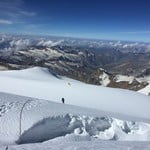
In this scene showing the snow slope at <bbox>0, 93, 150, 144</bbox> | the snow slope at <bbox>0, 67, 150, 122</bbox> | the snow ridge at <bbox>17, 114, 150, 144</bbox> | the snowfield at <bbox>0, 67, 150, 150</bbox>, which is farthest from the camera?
the snow slope at <bbox>0, 67, 150, 122</bbox>

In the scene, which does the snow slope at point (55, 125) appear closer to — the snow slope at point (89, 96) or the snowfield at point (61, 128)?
the snowfield at point (61, 128)

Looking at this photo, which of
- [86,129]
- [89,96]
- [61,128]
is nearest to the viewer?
[61,128]

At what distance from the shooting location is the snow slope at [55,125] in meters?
17.5

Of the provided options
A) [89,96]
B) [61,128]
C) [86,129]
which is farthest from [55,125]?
[89,96]

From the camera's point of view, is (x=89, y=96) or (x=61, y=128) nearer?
(x=61, y=128)

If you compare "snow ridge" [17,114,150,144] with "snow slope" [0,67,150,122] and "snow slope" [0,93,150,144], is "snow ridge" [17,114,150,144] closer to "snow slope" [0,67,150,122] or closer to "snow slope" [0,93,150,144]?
"snow slope" [0,93,150,144]

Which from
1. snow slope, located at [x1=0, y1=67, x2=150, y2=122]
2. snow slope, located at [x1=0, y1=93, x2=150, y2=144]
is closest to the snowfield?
snow slope, located at [x1=0, y1=93, x2=150, y2=144]

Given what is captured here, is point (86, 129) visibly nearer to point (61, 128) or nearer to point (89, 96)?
point (61, 128)

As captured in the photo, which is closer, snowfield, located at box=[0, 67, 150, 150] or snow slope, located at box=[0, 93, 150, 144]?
snowfield, located at box=[0, 67, 150, 150]

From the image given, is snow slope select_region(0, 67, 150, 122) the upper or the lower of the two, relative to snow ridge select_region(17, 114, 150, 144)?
lower

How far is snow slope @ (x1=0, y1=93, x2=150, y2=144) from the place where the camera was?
17.5 metres

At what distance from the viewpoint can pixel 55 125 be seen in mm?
19156

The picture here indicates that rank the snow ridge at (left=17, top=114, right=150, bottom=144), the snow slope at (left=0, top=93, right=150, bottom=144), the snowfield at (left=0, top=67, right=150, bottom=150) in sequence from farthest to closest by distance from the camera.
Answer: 1. the snow ridge at (left=17, top=114, right=150, bottom=144)
2. the snow slope at (left=0, top=93, right=150, bottom=144)
3. the snowfield at (left=0, top=67, right=150, bottom=150)

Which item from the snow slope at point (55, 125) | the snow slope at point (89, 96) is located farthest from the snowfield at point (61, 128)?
the snow slope at point (89, 96)
